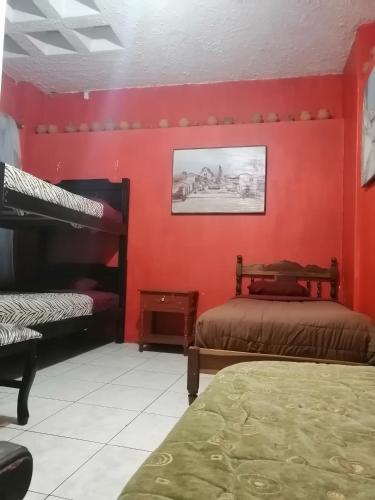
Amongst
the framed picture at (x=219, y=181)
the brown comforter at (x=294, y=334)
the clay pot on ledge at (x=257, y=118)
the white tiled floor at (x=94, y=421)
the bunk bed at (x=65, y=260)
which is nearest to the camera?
the white tiled floor at (x=94, y=421)

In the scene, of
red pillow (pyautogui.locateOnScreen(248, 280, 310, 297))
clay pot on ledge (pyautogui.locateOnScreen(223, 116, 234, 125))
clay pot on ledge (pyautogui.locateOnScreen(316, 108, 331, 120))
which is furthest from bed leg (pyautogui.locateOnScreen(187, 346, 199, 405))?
clay pot on ledge (pyautogui.locateOnScreen(316, 108, 331, 120))

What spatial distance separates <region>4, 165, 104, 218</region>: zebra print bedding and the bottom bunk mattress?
29.2 inches

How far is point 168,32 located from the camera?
3.54m

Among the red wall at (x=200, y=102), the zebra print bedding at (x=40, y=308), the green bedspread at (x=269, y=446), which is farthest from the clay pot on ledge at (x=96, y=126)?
the green bedspread at (x=269, y=446)

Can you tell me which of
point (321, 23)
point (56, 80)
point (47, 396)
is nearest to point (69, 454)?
point (47, 396)

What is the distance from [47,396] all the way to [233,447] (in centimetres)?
202

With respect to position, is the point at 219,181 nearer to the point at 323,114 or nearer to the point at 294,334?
the point at 323,114

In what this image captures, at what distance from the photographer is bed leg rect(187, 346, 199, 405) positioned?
88.4 inches

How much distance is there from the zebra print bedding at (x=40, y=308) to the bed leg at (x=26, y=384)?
0.52 m

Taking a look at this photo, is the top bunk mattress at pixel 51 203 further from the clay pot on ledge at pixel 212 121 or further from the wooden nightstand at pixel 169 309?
the clay pot on ledge at pixel 212 121

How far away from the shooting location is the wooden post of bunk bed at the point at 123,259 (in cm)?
432

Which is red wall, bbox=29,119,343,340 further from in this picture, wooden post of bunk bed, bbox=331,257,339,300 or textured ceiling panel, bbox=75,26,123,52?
textured ceiling panel, bbox=75,26,123,52

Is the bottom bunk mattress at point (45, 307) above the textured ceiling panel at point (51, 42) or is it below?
below

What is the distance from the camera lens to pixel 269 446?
75 cm
